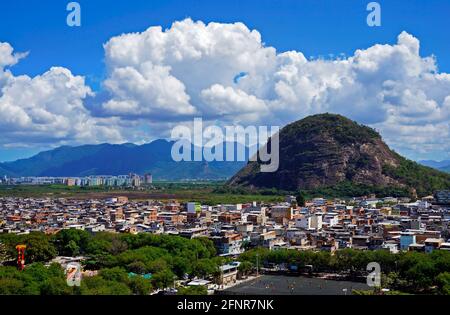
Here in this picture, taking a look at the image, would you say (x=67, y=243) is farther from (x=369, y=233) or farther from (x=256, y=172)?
(x=256, y=172)

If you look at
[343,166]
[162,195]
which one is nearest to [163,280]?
[343,166]

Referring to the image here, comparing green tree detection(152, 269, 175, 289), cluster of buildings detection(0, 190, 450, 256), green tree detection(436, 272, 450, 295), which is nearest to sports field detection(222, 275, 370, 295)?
green tree detection(152, 269, 175, 289)

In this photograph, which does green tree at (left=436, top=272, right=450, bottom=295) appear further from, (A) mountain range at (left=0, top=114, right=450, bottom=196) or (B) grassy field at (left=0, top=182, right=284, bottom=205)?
(A) mountain range at (left=0, top=114, right=450, bottom=196)

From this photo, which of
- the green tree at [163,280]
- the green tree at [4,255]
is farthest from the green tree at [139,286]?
the green tree at [4,255]

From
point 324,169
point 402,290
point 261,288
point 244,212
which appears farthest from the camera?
point 324,169

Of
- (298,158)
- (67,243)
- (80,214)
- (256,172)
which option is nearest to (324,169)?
(298,158)

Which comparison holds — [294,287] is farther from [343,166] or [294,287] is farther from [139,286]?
[343,166]
